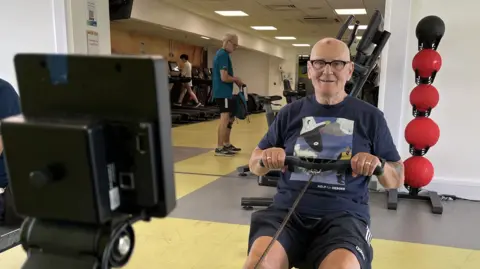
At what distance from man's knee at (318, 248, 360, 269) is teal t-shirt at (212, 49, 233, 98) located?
4.17 meters

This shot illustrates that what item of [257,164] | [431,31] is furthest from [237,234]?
[431,31]

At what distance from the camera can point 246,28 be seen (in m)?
13.6

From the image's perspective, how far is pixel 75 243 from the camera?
1.87 feet

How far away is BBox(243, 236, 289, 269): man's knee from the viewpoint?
4.27ft

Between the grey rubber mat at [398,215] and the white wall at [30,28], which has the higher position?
the white wall at [30,28]

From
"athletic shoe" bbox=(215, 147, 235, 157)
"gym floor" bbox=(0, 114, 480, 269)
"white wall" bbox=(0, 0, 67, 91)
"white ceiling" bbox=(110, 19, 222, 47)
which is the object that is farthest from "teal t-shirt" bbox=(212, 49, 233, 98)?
"white ceiling" bbox=(110, 19, 222, 47)

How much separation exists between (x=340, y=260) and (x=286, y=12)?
979 centimetres

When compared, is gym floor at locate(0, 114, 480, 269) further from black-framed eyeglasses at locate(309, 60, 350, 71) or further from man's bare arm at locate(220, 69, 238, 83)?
man's bare arm at locate(220, 69, 238, 83)

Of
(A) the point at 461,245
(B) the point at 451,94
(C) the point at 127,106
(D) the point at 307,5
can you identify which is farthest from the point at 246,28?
(C) the point at 127,106

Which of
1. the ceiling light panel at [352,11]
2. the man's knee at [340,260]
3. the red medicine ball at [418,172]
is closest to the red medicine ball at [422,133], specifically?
the red medicine ball at [418,172]

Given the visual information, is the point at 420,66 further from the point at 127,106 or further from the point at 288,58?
the point at 288,58

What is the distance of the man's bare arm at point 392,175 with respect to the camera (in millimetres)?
1468

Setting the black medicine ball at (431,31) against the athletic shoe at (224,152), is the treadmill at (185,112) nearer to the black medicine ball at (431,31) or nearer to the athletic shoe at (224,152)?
the athletic shoe at (224,152)

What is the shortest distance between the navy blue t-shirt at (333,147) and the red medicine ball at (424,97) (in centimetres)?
167
